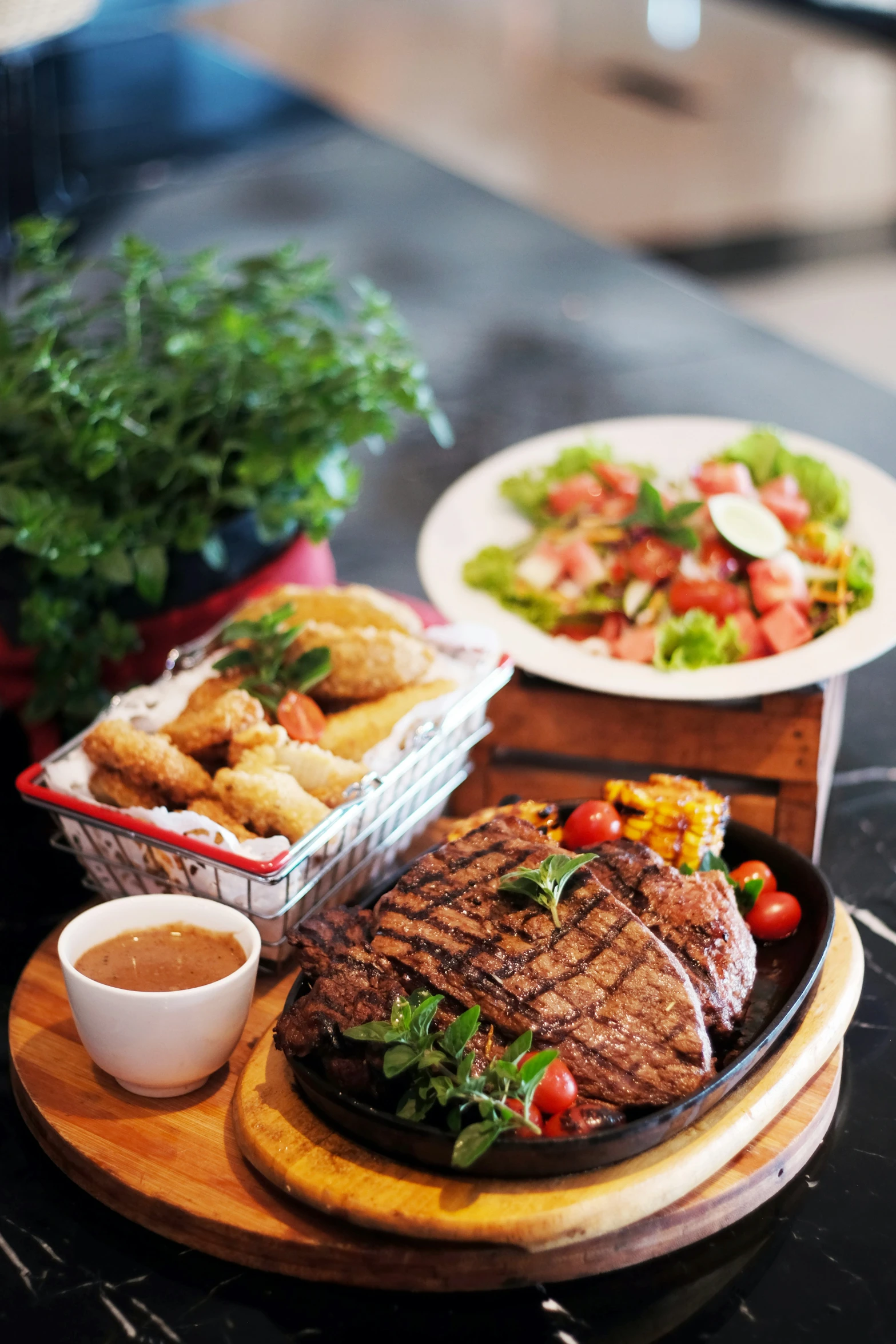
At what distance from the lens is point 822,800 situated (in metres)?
2.46

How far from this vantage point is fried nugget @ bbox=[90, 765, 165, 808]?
210 centimetres

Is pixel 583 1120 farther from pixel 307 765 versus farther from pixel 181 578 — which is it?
pixel 181 578

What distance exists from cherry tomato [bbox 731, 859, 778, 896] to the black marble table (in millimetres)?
233

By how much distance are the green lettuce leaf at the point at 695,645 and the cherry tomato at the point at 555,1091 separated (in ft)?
2.97

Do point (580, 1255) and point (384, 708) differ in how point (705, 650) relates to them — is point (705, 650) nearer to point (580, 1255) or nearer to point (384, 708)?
point (384, 708)

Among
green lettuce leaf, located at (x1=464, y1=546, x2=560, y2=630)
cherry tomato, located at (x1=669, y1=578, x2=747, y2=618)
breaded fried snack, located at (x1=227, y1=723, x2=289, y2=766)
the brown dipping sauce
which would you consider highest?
breaded fried snack, located at (x1=227, y1=723, x2=289, y2=766)

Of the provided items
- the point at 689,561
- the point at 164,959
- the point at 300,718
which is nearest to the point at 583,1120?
the point at 164,959

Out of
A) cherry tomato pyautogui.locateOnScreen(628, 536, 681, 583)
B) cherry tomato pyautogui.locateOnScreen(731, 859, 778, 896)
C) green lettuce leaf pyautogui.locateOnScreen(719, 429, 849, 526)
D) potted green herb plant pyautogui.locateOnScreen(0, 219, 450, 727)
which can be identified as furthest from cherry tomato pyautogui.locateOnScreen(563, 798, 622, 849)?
green lettuce leaf pyautogui.locateOnScreen(719, 429, 849, 526)

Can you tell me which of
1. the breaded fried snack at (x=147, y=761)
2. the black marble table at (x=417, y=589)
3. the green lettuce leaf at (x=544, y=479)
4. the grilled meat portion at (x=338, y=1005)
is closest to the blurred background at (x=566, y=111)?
the black marble table at (x=417, y=589)

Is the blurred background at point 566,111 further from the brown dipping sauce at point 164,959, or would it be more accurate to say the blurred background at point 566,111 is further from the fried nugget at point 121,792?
the brown dipping sauce at point 164,959

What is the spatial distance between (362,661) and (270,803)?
333 mm

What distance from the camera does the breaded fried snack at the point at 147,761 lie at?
6.84ft

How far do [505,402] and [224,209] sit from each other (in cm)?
154

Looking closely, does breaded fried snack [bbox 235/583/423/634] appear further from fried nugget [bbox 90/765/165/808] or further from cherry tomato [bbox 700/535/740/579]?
cherry tomato [bbox 700/535/740/579]
